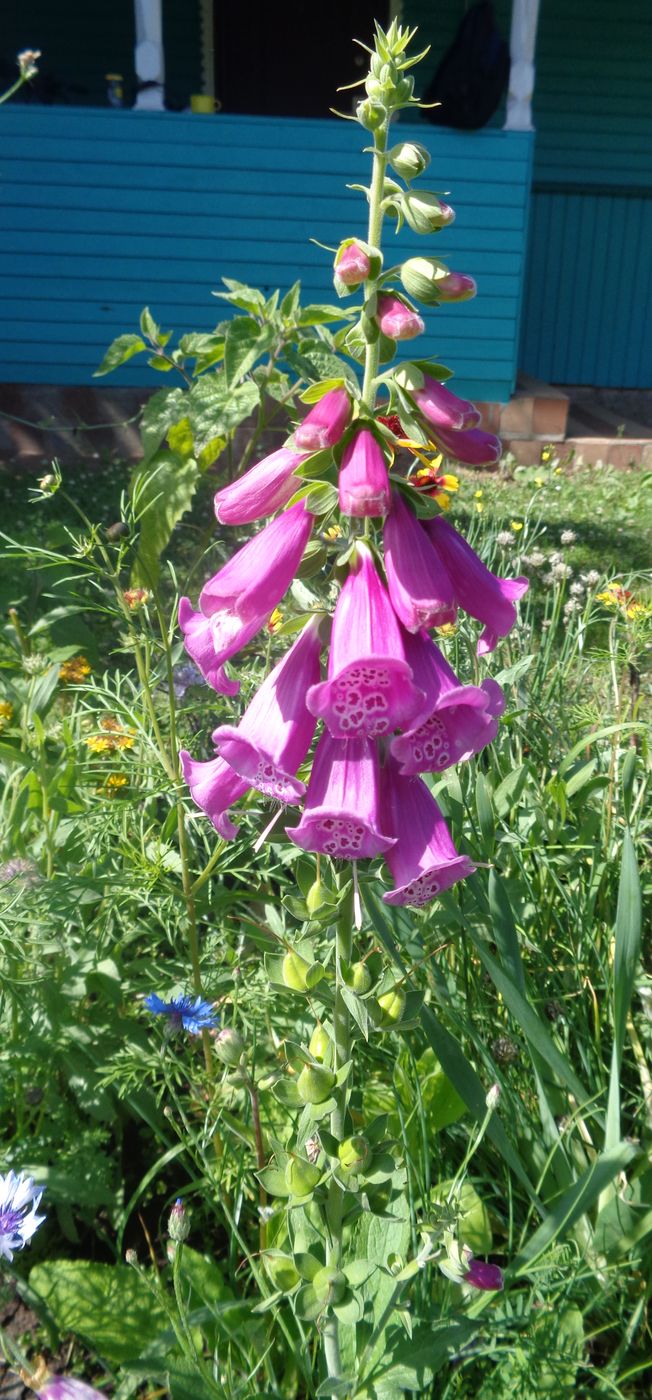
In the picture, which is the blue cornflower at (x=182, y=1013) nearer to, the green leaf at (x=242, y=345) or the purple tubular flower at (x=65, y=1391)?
the purple tubular flower at (x=65, y=1391)

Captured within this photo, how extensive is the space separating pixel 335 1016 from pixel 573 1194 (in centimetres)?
41

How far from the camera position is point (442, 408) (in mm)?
1131

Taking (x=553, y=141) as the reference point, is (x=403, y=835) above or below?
below

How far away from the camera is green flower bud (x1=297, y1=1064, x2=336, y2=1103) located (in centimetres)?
125

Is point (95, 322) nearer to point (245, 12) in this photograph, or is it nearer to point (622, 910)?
point (245, 12)

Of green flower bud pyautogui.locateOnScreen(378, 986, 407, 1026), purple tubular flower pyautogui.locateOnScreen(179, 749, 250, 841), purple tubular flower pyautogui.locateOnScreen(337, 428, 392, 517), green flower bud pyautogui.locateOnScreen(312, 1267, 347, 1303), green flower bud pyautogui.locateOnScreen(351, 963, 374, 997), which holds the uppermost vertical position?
purple tubular flower pyautogui.locateOnScreen(337, 428, 392, 517)

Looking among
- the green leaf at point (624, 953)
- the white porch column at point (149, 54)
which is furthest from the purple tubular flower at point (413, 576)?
the white porch column at point (149, 54)

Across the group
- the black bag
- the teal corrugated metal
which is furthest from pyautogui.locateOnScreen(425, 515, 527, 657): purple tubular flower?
the teal corrugated metal

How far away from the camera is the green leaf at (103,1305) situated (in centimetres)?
154

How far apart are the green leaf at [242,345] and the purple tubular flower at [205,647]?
126 cm

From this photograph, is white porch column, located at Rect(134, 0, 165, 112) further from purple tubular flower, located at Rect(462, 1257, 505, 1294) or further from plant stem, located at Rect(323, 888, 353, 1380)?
purple tubular flower, located at Rect(462, 1257, 505, 1294)

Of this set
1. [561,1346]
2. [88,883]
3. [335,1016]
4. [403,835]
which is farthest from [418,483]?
[561,1346]

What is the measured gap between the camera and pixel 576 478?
23.1 feet

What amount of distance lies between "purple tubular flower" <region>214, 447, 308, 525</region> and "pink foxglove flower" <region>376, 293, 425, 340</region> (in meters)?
0.18
